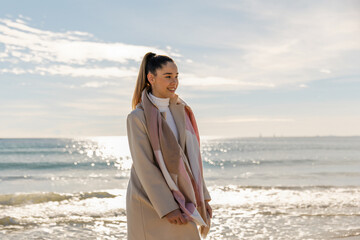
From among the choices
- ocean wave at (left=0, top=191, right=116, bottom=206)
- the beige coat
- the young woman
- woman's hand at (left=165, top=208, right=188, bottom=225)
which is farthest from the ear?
ocean wave at (left=0, top=191, right=116, bottom=206)

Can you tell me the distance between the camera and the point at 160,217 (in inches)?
85.8

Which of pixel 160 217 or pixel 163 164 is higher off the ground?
pixel 163 164

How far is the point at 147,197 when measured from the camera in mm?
2244

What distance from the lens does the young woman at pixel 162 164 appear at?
2174 millimetres

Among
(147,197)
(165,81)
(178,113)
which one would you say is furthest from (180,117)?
(147,197)

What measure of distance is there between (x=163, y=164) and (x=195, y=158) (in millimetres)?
A: 237

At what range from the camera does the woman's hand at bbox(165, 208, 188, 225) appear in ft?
7.07

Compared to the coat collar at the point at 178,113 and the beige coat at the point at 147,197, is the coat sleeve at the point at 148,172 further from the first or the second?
the coat collar at the point at 178,113

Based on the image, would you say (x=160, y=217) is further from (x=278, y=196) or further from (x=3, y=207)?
(x=278, y=196)

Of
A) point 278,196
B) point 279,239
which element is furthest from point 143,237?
point 278,196

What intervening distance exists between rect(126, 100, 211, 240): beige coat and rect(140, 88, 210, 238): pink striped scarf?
0.04m

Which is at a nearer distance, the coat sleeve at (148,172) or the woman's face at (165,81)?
the coat sleeve at (148,172)

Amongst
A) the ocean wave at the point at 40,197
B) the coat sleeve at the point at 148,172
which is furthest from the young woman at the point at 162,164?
the ocean wave at the point at 40,197

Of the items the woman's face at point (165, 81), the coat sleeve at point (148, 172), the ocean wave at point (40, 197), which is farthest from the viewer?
the ocean wave at point (40, 197)
